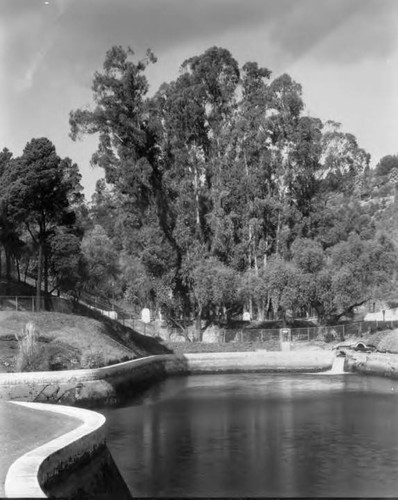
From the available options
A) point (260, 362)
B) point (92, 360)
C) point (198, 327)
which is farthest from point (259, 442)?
point (198, 327)

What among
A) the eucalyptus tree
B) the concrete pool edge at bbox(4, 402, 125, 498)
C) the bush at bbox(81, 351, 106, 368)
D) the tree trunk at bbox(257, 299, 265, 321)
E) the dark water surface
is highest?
the eucalyptus tree

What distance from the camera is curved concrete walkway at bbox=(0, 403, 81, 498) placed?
1464cm

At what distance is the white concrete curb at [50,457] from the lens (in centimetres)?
1146

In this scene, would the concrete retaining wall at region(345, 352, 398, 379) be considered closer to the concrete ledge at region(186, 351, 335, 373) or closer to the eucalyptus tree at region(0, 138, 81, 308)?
the concrete ledge at region(186, 351, 335, 373)

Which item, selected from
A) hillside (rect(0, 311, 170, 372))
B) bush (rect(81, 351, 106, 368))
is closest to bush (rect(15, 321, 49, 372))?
hillside (rect(0, 311, 170, 372))

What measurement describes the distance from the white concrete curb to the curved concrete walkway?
11.0 inches

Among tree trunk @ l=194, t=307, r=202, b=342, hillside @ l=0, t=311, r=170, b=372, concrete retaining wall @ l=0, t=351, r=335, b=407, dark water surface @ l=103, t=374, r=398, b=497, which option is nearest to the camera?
dark water surface @ l=103, t=374, r=398, b=497

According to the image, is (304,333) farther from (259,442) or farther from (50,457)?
(50,457)

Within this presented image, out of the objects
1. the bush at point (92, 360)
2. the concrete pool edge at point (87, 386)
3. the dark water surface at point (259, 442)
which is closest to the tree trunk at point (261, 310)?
the concrete pool edge at point (87, 386)

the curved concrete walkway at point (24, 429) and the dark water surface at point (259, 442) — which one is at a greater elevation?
the curved concrete walkway at point (24, 429)

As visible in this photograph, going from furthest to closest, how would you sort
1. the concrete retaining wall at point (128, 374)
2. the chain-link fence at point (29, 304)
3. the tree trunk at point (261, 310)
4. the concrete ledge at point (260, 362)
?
the tree trunk at point (261, 310) → the concrete ledge at point (260, 362) → the chain-link fence at point (29, 304) → the concrete retaining wall at point (128, 374)

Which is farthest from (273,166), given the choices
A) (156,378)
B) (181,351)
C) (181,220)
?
(156,378)

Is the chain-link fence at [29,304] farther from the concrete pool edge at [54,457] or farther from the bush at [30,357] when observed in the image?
the concrete pool edge at [54,457]

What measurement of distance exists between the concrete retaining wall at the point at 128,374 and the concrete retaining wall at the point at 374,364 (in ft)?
9.11
